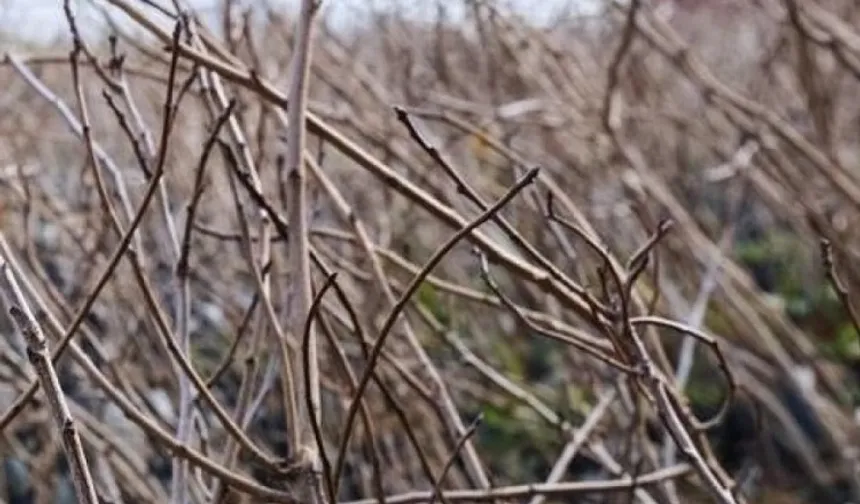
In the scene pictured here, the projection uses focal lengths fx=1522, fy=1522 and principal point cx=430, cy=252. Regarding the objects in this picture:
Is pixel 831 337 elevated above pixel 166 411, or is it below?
below

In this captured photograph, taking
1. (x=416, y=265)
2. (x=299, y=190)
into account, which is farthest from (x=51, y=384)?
(x=416, y=265)

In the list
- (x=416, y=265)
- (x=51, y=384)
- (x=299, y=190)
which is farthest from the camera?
(x=416, y=265)

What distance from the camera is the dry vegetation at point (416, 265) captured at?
174 cm

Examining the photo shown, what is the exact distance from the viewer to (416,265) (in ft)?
10.4

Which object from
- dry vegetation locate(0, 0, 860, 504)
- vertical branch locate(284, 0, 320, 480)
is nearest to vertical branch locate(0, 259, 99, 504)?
dry vegetation locate(0, 0, 860, 504)

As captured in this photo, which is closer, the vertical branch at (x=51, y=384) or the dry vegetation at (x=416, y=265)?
the vertical branch at (x=51, y=384)

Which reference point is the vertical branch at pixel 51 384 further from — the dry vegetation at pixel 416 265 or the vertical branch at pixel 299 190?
the vertical branch at pixel 299 190

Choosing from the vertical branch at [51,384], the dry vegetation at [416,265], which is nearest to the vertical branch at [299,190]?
the dry vegetation at [416,265]

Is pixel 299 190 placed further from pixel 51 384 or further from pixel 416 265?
pixel 416 265

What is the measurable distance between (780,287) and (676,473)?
14.1 ft

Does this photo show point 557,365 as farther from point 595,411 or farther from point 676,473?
point 676,473

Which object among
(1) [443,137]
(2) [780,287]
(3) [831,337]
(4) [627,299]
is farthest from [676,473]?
(2) [780,287]

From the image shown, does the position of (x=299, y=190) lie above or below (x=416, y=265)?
above

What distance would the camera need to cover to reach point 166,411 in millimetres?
3234
